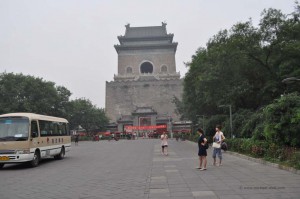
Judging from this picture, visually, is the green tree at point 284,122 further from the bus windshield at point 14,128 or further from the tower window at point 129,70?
the tower window at point 129,70

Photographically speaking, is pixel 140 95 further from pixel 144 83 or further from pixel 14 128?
pixel 14 128

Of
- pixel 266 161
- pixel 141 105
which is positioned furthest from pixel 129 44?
pixel 266 161

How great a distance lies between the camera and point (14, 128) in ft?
51.8

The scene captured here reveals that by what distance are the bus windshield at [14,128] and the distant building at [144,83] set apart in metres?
61.8

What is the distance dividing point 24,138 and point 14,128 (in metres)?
0.82

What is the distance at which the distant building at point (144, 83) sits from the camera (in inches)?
3152

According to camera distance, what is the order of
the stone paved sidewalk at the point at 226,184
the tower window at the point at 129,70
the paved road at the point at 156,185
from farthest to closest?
the tower window at the point at 129,70
the paved road at the point at 156,185
the stone paved sidewalk at the point at 226,184

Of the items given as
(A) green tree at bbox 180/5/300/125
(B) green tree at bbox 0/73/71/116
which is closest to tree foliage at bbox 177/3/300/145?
(A) green tree at bbox 180/5/300/125

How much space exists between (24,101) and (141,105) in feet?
122

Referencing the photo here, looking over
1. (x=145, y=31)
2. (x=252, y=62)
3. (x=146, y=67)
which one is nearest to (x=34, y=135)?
(x=252, y=62)

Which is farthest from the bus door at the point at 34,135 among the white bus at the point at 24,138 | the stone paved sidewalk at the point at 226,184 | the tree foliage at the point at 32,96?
the tree foliage at the point at 32,96

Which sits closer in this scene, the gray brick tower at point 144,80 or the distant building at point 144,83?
the distant building at point 144,83

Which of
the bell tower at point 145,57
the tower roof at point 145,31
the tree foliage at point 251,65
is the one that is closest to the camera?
the tree foliage at point 251,65

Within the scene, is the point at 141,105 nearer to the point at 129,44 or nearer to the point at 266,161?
the point at 129,44
